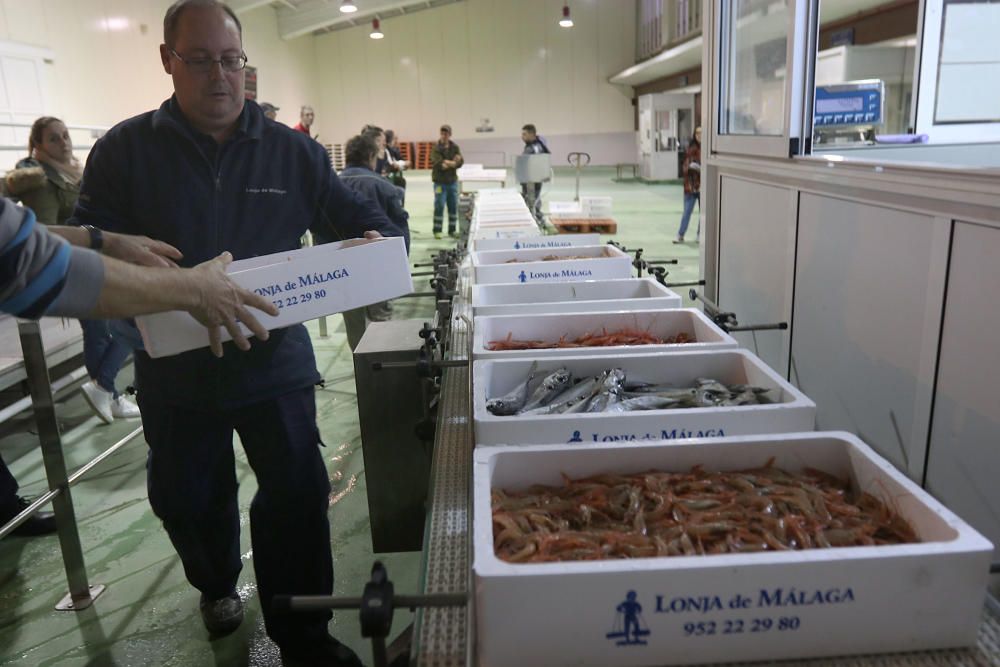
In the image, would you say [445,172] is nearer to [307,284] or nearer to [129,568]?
[129,568]

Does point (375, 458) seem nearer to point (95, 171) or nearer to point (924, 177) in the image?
point (95, 171)

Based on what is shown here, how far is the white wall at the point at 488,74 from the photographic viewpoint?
24.0m

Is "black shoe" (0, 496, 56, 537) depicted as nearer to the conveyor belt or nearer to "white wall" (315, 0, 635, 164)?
the conveyor belt

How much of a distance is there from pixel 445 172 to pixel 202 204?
9774mm

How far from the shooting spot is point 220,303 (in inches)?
53.9

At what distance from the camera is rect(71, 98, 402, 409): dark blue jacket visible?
181 cm

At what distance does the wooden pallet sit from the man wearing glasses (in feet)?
24.8

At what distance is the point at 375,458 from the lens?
2.65 m

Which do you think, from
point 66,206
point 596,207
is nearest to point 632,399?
point 66,206

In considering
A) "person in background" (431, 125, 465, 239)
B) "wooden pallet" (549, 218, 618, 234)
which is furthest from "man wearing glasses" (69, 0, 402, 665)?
"person in background" (431, 125, 465, 239)

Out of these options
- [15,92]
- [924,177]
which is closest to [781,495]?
[924,177]

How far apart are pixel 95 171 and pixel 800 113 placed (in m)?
2.79

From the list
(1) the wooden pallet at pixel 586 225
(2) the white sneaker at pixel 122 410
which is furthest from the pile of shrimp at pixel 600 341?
(1) the wooden pallet at pixel 586 225

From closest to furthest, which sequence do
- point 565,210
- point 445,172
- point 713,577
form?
point 713,577 → point 565,210 → point 445,172
